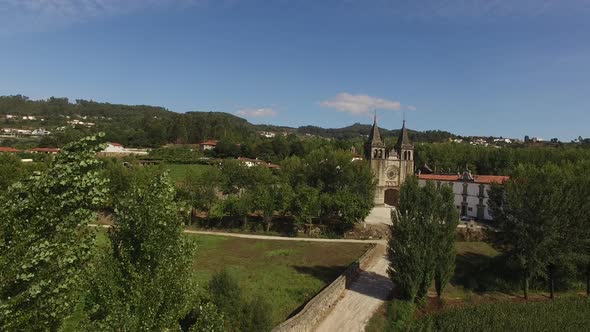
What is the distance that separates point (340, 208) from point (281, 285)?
2123 centimetres

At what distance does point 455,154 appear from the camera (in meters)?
98.8

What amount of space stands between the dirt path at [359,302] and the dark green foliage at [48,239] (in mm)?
16707

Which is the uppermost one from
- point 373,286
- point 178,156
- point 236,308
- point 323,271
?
point 178,156

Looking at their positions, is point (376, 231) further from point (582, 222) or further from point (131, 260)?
point (131, 260)

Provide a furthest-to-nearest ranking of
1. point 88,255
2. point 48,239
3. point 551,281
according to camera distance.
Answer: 1. point 551,281
2. point 88,255
3. point 48,239

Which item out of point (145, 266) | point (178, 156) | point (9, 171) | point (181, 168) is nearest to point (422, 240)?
point (145, 266)

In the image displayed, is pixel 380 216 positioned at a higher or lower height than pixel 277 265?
higher

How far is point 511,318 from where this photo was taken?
2562 centimetres

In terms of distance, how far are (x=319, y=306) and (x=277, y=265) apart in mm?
12014

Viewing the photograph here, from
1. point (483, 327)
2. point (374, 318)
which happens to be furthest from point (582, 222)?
point (374, 318)

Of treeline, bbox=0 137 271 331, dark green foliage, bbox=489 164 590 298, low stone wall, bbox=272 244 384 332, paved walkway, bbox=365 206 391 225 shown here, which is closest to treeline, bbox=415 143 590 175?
paved walkway, bbox=365 206 391 225

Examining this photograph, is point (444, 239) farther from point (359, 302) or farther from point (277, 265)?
point (277, 265)

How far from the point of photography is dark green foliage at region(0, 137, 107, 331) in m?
7.92

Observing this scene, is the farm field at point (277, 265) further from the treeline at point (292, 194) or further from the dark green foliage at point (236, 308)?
the treeline at point (292, 194)
